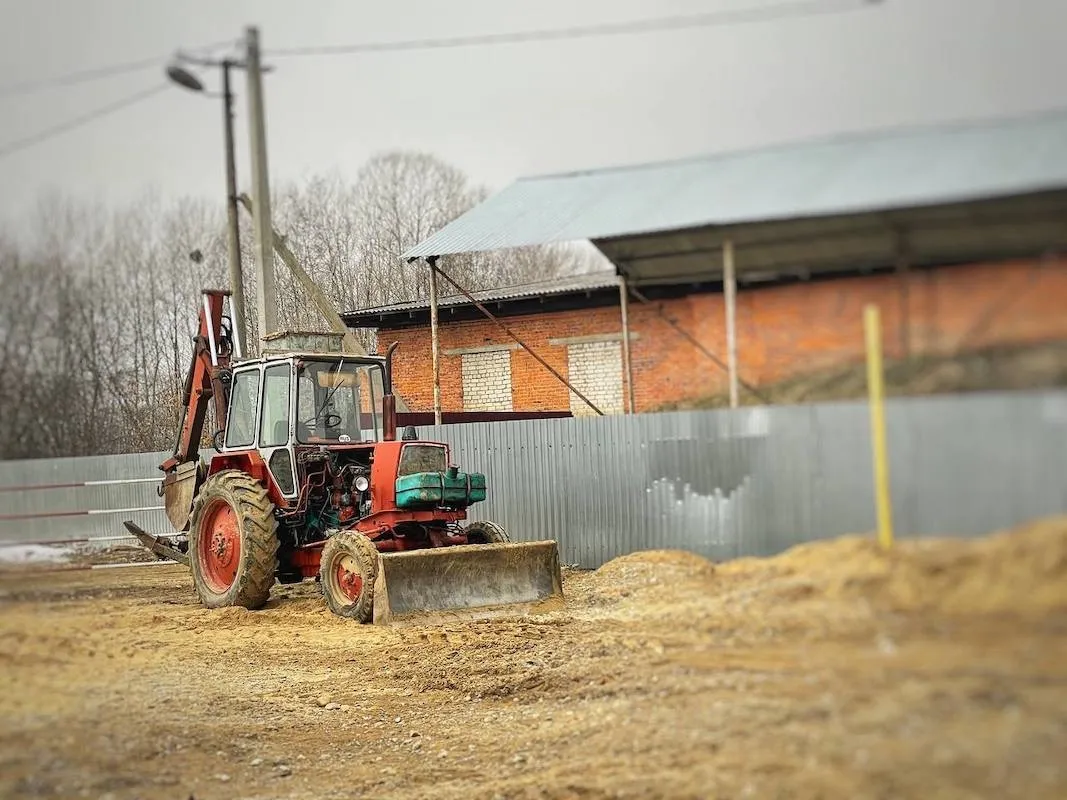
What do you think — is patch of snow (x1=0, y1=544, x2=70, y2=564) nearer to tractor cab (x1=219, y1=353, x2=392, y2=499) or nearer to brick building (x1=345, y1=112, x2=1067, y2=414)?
brick building (x1=345, y1=112, x2=1067, y2=414)

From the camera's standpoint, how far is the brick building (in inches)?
112

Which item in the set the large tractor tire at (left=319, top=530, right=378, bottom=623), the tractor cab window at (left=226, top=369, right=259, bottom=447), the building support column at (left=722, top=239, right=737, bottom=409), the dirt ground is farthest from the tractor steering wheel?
the building support column at (left=722, top=239, right=737, bottom=409)

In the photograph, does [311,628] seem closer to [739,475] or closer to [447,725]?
[447,725]

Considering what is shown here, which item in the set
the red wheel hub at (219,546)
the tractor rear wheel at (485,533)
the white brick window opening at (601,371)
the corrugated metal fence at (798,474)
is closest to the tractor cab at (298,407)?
the red wheel hub at (219,546)

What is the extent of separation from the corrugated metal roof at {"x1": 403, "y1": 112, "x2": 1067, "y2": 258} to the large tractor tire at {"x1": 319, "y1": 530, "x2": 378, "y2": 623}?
20.3 feet

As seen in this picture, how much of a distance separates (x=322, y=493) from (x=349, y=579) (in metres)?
1.55

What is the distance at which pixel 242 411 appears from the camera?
12.4m

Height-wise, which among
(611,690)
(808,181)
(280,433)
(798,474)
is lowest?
(611,690)

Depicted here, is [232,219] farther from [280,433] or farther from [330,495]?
[330,495]

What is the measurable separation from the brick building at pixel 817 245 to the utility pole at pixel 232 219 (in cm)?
203

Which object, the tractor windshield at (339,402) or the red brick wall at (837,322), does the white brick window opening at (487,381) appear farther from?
the red brick wall at (837,322)

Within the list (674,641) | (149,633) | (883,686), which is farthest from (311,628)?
(883,686)

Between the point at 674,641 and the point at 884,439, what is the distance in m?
1.10

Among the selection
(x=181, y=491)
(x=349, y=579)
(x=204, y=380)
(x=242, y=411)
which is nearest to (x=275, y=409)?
(x=242, y=411)
